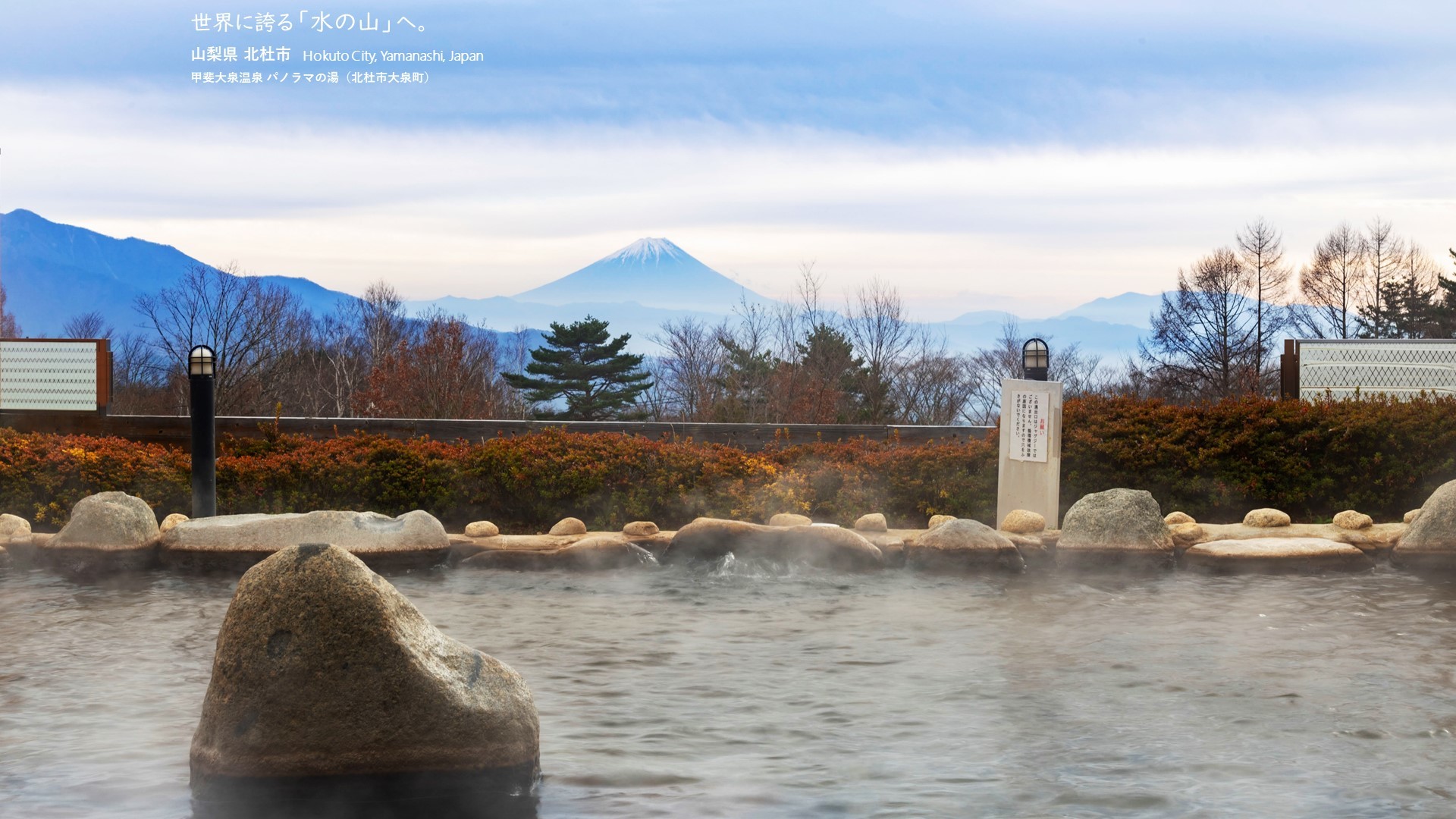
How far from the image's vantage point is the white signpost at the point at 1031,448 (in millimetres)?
9672

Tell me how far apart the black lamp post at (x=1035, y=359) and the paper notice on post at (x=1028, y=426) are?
0.27 metres

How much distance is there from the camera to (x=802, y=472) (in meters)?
10.5

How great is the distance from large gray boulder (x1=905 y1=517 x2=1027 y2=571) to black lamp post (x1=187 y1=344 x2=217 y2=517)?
5.78 m

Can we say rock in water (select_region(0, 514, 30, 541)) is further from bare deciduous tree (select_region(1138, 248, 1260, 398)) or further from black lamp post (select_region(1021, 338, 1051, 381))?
bare deciduous tree (select_region(1138, 248, 1260, 398))

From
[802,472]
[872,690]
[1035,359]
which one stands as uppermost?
[1035,359]

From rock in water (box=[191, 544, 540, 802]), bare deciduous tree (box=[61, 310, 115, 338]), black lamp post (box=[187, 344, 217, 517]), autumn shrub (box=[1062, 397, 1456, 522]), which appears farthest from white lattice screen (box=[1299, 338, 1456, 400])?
bare deciduous tree (box=[61, 310, 115, 338])

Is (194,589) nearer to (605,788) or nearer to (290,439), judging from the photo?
(290,439)

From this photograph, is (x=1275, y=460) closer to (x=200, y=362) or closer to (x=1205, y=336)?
(x=200, y=362)

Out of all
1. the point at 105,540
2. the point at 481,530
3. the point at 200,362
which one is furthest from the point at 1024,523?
the point at 105,540

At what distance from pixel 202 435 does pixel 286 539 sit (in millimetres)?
1626

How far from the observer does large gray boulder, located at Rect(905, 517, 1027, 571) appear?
8.89 m

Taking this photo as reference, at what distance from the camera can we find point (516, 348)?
3809cm

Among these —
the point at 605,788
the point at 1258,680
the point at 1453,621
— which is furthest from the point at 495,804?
the point at 1453,621

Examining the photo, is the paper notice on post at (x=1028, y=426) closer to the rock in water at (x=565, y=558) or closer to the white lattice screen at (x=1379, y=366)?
the rock in water at (x=565, y=558)
